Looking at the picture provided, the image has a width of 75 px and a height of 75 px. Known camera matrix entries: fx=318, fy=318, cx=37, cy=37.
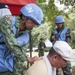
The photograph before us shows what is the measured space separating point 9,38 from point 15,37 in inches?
9.0

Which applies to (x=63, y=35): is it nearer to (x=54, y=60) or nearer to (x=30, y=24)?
(x=30, y=24)

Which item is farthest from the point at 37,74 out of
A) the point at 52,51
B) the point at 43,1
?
the point at 43,1

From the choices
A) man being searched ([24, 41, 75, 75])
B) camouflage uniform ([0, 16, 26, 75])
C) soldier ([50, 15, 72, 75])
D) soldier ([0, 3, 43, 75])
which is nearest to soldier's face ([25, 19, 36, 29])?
soldier ([0, 3, 43, 75])

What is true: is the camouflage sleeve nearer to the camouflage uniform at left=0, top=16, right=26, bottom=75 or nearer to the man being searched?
the camouflage uniform at left=0, top=16, right=26, bottom=75

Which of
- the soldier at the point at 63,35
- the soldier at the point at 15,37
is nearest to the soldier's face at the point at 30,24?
the soldier at the point at 15,37

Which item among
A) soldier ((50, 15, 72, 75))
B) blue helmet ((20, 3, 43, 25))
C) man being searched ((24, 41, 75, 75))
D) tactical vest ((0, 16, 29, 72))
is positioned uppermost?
blue helmet ((20, 3, 43, 25))

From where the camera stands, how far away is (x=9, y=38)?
337 cm

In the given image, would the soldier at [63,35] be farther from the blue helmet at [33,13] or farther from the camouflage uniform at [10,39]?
the camouflage uniform at [10,39]

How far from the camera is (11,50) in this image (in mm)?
3428

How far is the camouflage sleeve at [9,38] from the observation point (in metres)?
3.37

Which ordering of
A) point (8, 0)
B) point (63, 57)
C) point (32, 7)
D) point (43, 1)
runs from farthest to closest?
point (43, 1)
point (8, 0)
point (32, 7)
point (63, 57)

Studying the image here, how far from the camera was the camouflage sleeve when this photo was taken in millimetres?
3368

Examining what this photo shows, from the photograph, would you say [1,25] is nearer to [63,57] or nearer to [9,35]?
[9,35]

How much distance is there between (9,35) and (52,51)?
57 centimetres
